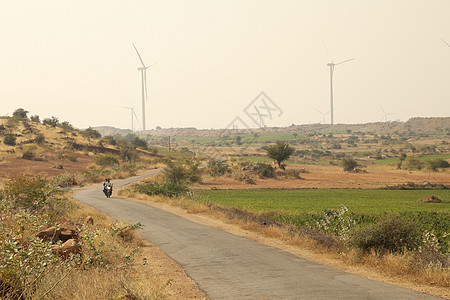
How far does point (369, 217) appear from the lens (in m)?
28.9

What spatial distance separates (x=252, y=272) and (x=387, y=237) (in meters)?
5.39

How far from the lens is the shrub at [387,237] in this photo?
1488cm

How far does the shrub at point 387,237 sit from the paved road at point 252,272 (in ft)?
6.78

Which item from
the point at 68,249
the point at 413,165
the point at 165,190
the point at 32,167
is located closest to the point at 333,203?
the point at 165,190

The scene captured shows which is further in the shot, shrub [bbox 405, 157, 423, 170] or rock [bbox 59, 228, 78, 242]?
shrub [bbox 405, 157, 423, 170]

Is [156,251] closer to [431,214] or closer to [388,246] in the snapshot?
[388,246]

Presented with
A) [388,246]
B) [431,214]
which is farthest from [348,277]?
[431,214]

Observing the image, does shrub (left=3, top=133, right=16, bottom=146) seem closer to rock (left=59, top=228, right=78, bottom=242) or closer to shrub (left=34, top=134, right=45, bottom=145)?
shrub (left=34, top=134, right=45, bottom=145)

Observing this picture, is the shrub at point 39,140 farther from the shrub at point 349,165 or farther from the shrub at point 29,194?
the shrub at point 29,194

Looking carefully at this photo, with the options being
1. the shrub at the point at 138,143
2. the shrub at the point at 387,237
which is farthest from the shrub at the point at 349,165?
the shrub at the point at 387,237

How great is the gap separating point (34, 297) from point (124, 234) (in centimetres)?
1034

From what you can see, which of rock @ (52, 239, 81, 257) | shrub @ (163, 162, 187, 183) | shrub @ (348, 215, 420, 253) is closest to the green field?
shrub @ (163, 162, 187, 183)

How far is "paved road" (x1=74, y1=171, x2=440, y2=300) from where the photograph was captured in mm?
10164

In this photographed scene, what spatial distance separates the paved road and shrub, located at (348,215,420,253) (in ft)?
6.78
